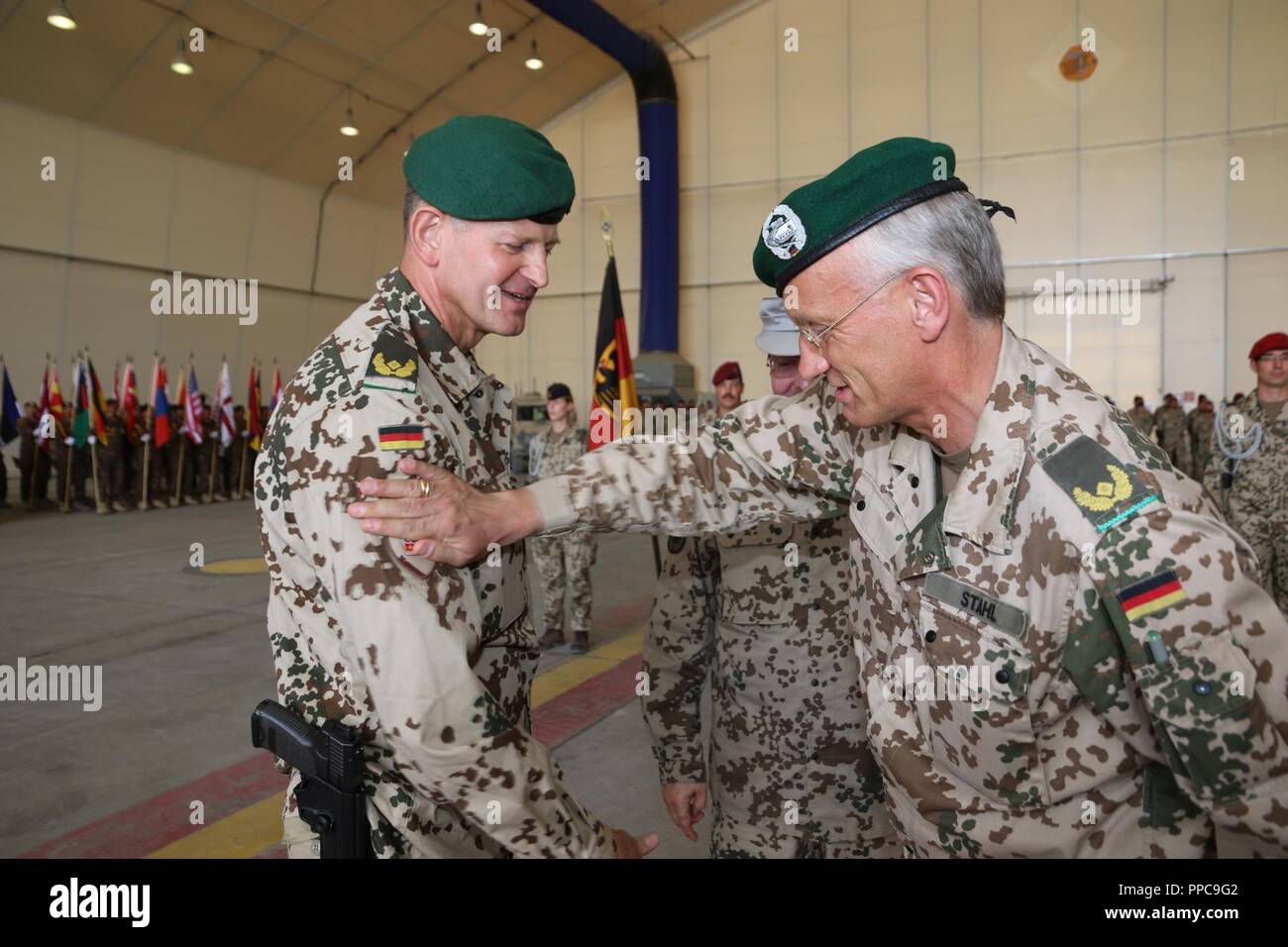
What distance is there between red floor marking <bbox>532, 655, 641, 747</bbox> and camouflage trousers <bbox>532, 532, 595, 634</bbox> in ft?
2.32

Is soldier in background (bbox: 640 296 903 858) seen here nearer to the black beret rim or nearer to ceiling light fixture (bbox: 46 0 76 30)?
the black beret rim

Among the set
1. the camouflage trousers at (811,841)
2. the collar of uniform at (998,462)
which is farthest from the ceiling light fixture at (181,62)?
the collar of uniform at (998,462)

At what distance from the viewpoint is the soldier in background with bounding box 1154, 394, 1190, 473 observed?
617 inches

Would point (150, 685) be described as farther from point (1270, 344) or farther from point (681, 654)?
point (1270, 344)

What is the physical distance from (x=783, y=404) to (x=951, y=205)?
23.7 inches

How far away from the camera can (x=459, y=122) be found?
1536 mm

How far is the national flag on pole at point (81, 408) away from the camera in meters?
13.7

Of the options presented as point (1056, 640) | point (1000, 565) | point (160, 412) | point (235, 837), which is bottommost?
point (235, 837)

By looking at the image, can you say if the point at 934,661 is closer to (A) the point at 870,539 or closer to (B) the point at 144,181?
(A) the point at 870,539

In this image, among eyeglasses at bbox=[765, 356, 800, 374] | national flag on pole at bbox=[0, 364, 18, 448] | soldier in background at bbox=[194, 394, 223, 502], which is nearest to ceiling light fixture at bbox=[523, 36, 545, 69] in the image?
soldier in background at bbox=[194, 394, 223, 502]

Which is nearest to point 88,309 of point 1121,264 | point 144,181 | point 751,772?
point 144,181

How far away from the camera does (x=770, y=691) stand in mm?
2408
